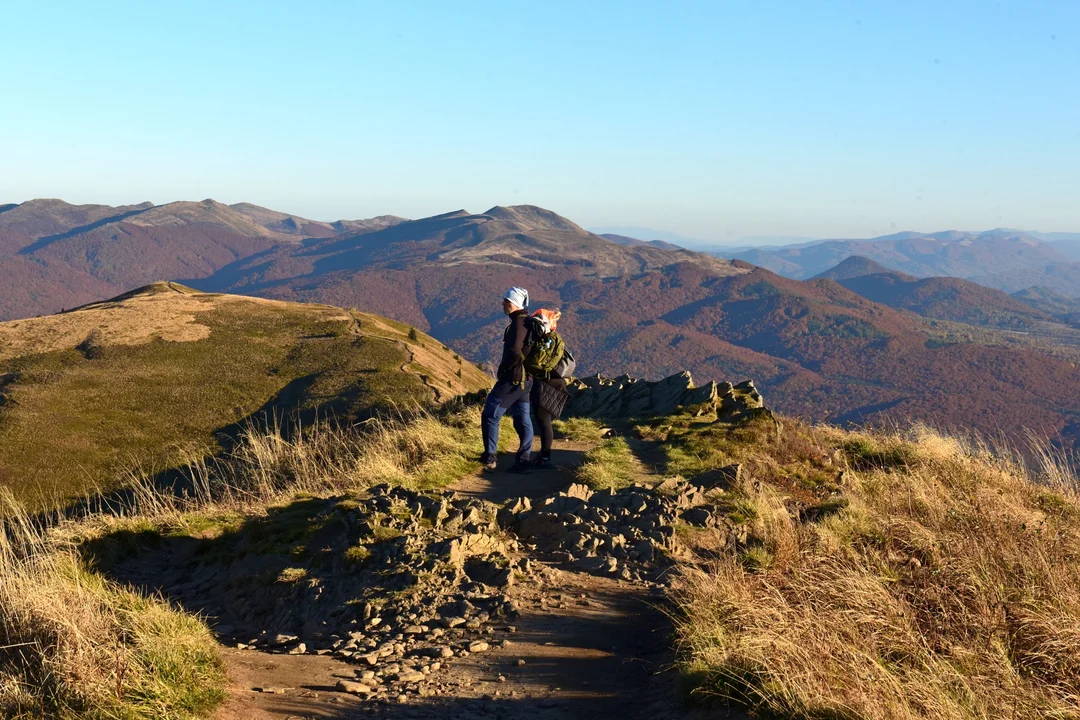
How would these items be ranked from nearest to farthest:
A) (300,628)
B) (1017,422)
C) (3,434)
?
1. (300,628)
2. (3,434)
3. (1017,422)

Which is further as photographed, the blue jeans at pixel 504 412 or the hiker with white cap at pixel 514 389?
the blue jeans at pixel 504 412

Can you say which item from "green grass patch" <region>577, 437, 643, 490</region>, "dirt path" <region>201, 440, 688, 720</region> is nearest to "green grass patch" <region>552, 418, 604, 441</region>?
"green grass patch" <region>577, 437, 643, 490</region>

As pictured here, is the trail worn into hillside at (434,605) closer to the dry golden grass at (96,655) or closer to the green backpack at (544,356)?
the dry golden grass at (96,655)

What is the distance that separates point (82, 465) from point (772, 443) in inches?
1453

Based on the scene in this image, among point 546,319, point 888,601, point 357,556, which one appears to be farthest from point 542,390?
point 888,601

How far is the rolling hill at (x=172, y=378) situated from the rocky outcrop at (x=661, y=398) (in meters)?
14.9

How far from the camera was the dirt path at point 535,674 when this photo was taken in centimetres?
519

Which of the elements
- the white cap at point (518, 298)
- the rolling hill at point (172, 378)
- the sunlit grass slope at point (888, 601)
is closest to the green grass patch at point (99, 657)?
the sunlit grass slope at point (888, 601)

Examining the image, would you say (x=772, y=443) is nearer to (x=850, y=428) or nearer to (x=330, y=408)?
(x=850, y=428)

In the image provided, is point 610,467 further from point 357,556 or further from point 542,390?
point 357,556

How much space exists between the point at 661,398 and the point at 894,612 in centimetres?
1273

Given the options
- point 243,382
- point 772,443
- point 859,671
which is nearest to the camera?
point 859,671

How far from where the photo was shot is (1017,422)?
161 metres

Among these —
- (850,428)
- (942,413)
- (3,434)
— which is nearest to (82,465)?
(3,434)
